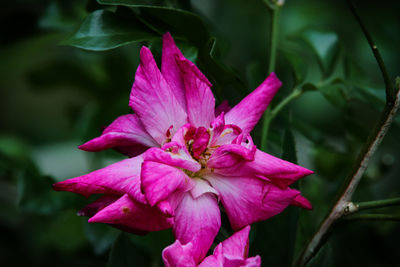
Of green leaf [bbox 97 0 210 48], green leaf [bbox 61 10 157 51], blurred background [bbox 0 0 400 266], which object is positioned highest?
green leaf [bbox 97 0 210 48]

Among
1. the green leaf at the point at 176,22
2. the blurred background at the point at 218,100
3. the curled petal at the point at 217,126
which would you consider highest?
the green leaf at the point at 176,22

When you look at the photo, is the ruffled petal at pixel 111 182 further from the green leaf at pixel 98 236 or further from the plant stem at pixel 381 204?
the green leaf at pixel 98 236

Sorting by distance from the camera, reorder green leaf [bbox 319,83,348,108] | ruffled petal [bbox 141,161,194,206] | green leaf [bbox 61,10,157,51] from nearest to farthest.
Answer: ruffled petal [bbox 141,161,194,206] → green leaf [bbox 61,10,157,51] → green leaf [bbox 319,83,348,108]

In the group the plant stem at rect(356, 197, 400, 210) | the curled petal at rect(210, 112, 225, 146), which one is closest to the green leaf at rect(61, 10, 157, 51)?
the curled petal at rect(210, 112, 225, 146)

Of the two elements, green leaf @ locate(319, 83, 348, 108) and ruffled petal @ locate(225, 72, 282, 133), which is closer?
ruffled petal @ locate(225, 72, 282, 133)

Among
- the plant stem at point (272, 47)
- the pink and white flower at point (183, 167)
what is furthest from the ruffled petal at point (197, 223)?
the plant stem at point (272, 47)

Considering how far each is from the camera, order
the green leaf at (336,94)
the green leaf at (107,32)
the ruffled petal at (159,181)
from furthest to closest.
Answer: the green leaf at (336,94), the green leaf at (107,32), the ruffled petal at (159,181)

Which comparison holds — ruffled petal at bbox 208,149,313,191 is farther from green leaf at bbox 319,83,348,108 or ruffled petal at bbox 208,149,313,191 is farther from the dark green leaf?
green leaf at bbox 319,83,348,108
